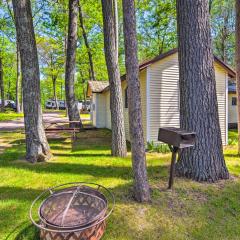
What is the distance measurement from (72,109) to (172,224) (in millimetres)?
10071

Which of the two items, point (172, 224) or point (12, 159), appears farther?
point (12, 159)

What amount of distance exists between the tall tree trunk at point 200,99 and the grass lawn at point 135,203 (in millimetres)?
326

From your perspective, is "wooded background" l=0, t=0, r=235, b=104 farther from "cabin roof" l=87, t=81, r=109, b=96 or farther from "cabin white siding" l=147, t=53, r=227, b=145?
"cabin white siding" l=147, t=53, r=227, b=145

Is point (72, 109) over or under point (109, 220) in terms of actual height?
over

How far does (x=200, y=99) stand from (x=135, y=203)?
7.75ft

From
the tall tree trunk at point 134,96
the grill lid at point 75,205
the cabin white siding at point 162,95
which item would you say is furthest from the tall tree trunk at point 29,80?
the cabin white siding at point 162,95

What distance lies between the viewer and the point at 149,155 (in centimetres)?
745

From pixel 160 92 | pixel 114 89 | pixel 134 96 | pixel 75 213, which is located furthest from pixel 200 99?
pixel 160 92

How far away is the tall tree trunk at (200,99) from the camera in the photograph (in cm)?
456

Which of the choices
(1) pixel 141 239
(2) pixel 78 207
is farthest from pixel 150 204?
(2) pixel 78 207

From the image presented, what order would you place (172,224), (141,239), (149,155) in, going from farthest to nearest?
1. (149,155)
2. (172,224)
3. (141,239)

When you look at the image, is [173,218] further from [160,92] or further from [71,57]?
[71,57]

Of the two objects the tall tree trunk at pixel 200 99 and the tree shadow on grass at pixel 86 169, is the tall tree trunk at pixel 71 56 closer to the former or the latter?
the tree shadow on grass at pixel 86 169

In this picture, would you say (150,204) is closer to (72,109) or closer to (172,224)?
(172,224)
